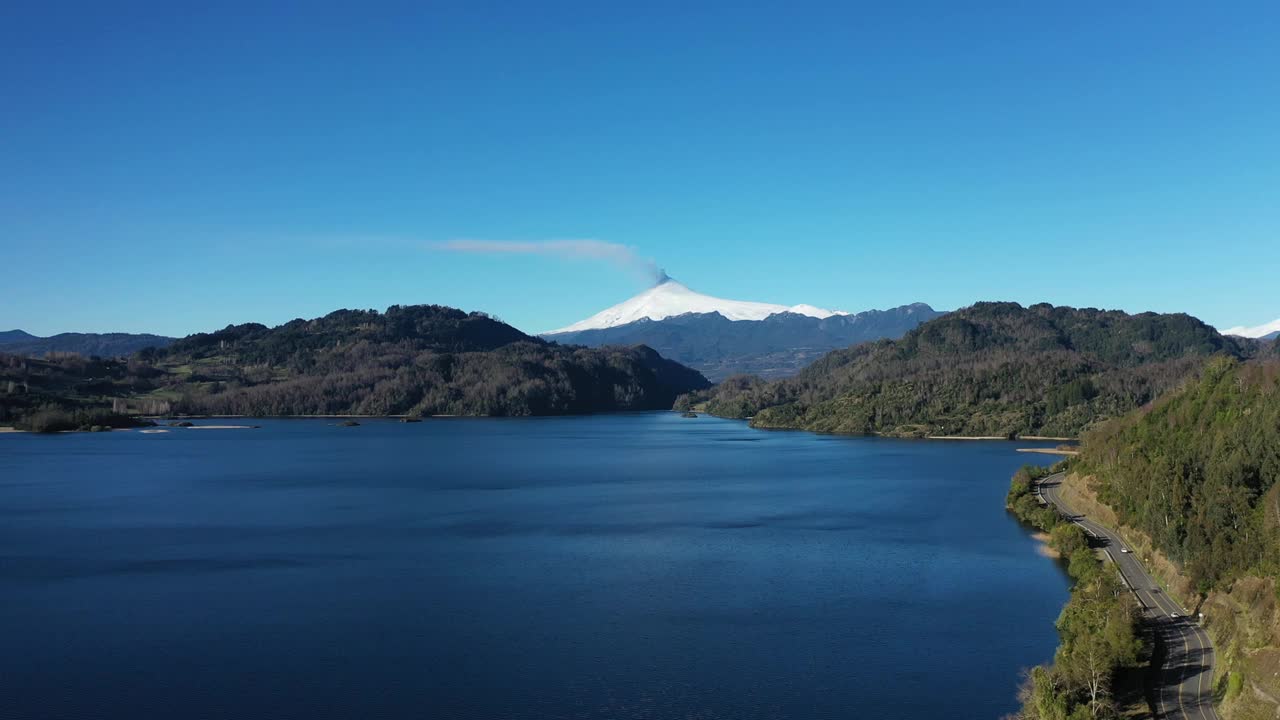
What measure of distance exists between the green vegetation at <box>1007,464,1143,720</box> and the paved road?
88 centimetres

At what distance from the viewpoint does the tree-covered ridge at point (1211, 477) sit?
3089 cm

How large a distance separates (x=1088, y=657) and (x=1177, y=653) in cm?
484

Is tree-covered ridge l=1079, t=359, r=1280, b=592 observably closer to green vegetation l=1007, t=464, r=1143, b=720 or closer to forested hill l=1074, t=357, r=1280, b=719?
forested hill l=1074, t=357, r=1280, b=719

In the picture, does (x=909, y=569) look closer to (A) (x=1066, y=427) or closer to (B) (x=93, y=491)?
(B) (x=93, y=491)

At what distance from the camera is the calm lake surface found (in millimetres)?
26094

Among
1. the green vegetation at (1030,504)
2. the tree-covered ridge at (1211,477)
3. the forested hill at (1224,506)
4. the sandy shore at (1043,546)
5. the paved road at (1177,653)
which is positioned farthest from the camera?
the green vegetation at (1030,504)

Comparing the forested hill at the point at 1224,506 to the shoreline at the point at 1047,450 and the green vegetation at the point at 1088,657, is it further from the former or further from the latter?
the shoreline at the point at 1047,450

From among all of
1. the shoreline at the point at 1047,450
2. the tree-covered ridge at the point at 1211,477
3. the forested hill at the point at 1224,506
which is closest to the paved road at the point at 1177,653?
the forested hill at the point at 1224,506

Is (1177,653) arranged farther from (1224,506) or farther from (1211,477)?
(1211,477)

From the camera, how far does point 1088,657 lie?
78.6 feet

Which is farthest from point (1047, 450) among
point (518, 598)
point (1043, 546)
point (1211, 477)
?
point (518, 598)

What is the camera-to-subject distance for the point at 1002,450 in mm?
109562

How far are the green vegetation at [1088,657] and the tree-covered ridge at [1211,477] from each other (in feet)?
10.3

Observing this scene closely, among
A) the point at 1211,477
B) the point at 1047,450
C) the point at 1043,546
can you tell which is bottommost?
the point at 1043,546
